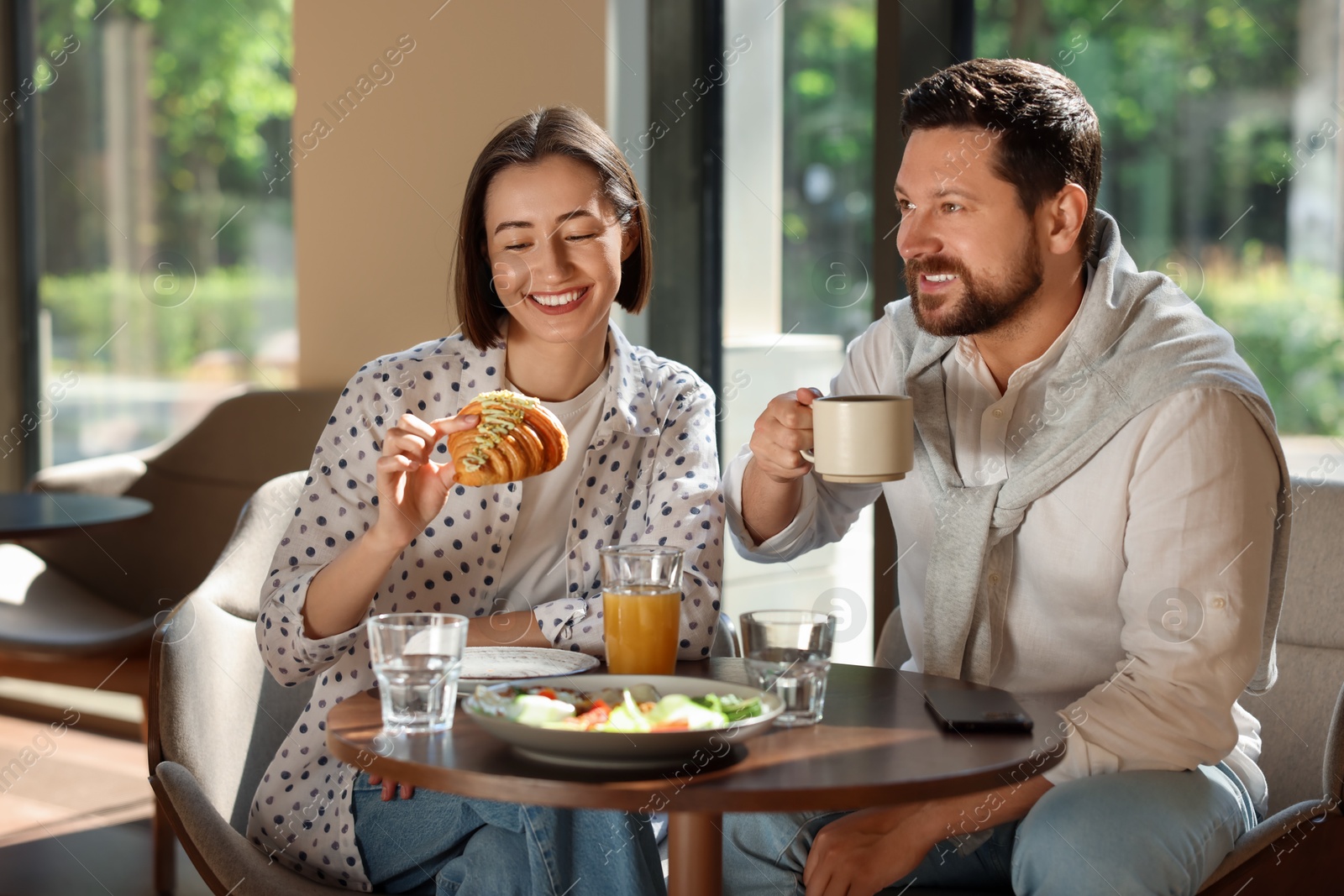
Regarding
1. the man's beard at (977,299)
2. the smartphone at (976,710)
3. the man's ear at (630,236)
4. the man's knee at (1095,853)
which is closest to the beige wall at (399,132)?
the man's ear at (630,236)

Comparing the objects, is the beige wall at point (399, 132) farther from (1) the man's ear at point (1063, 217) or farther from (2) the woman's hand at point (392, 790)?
(2) the woman's hand at point (392, 790)

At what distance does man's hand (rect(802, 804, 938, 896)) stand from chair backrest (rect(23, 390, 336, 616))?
2.01 meters

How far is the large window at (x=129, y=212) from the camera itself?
4160 millimetres

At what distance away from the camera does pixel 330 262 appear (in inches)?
116

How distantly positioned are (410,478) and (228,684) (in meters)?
0.47

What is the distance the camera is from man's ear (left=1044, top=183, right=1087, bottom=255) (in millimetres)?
1668

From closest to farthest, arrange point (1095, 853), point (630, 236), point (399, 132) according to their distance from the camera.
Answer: point (1095, 853), point (630, 236), point (399, 132)

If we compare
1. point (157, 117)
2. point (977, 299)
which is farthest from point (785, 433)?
point (157, 117)

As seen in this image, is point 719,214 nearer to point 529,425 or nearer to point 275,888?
point 529,425

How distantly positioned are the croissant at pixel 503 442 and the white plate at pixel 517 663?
19cm

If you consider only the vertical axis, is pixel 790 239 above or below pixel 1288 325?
above

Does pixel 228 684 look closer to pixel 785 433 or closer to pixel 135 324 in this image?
pixel 785 433

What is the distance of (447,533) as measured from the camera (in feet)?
5.43

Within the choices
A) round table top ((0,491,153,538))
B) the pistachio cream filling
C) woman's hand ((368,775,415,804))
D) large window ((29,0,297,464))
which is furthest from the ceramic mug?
large window ((29,0,297,464))
